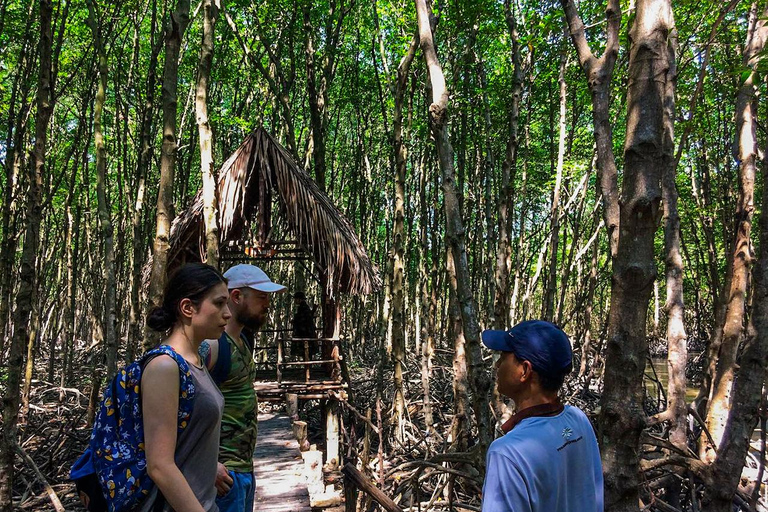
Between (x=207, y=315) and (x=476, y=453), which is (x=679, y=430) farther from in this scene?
(x=207, y=315)

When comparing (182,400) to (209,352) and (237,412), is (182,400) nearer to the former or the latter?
(209,352)

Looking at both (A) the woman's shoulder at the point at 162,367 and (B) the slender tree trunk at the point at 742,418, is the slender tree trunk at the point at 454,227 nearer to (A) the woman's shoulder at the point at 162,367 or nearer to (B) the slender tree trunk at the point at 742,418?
(B) the slender tree trunk at the point at 742,418

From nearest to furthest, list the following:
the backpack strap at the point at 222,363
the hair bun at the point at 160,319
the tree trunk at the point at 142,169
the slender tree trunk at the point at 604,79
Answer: the hair bun at the point at 160,319, the backpack strap at the point at 222,363, the slender tree trunk at the point at 604,79, the tree trunk at the point at 142,169

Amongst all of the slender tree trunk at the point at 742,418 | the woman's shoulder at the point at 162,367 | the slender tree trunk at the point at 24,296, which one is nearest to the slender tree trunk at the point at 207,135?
the slender tree trunk at the point at 24,296

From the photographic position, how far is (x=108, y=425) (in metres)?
1.66

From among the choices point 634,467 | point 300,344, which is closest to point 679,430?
point 634,467

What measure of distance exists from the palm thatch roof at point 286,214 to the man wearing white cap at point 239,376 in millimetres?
4497

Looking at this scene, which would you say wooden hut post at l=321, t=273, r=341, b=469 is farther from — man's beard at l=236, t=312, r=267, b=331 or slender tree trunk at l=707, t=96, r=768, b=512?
slender tree trunk at l=707, t=96, r=768, b=512

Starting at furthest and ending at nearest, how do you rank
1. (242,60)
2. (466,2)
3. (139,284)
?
(242,60), (139,284), (466,2)

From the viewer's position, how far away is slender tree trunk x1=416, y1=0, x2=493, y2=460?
3736 mm

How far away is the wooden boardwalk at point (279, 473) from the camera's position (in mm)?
4625

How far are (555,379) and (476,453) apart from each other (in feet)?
9.25

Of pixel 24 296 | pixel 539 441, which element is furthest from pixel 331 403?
pixel 539 441

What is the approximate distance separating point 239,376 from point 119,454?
3.13ft
